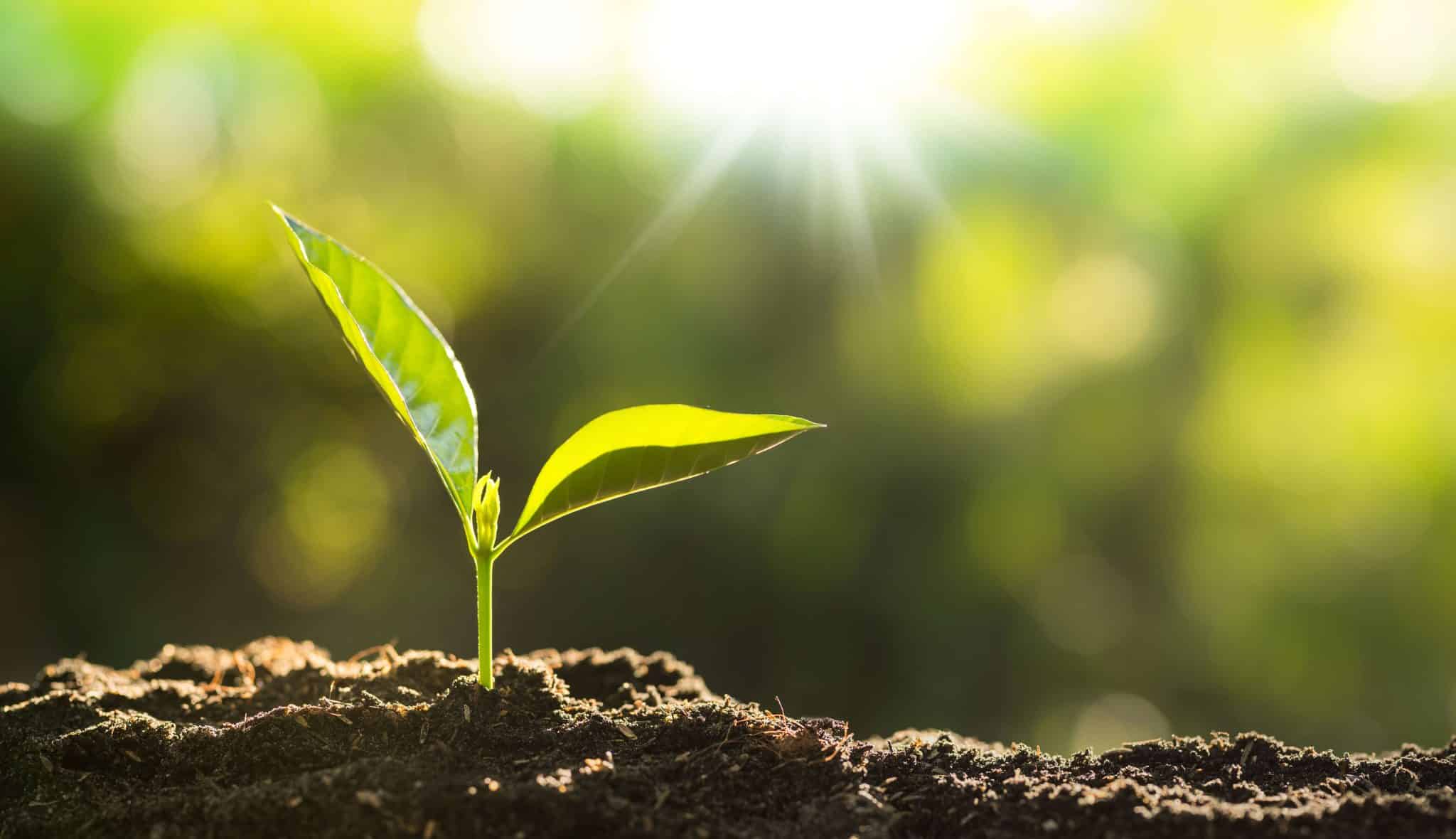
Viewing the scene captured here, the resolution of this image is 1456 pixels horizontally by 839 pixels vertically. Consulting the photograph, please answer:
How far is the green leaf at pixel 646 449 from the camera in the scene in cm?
97

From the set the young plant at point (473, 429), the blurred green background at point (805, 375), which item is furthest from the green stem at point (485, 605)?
the blurred green background at point (805, 375)

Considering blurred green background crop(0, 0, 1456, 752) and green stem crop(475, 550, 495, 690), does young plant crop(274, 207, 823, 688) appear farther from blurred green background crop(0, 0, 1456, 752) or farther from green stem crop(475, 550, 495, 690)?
blurred green background crop(0, 0, 1456, 752)

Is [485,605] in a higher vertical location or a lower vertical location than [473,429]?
lower

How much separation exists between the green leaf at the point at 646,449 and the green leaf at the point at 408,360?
0.09m

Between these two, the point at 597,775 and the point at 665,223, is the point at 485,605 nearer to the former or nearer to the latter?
the point at 597,775

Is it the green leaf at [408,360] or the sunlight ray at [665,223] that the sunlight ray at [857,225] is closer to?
the sunlight ray at [665,223]

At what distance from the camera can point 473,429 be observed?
106 cm

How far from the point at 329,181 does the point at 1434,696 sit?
5.35m

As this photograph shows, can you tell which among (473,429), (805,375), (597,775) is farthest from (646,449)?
(805,375)

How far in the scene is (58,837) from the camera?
3.06 feet

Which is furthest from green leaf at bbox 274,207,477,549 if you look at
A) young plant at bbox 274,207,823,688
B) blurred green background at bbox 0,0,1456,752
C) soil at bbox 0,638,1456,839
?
blurred green background at bbox 0,0,1456,752

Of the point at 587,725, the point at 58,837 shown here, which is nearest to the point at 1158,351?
the point at 587,725

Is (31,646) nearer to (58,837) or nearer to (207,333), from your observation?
(207,333)

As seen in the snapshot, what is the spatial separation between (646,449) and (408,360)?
0.28 m
